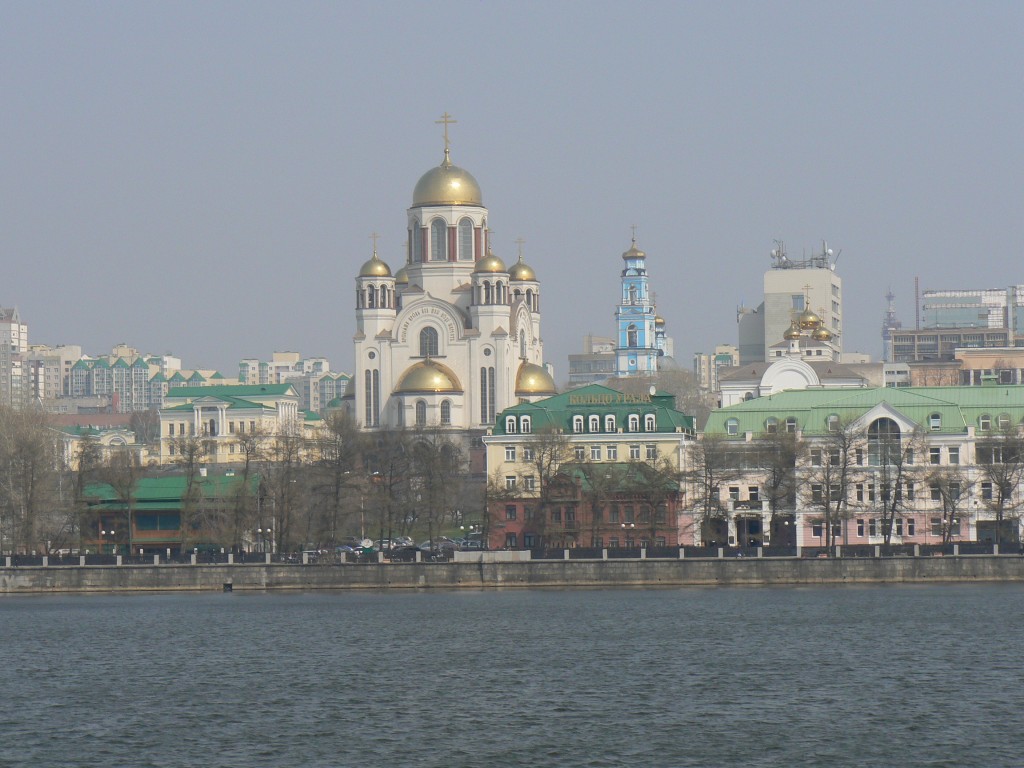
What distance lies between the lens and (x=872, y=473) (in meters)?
85.4

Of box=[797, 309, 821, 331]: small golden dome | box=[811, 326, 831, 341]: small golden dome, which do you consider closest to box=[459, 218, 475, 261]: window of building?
box=[797, 309, 821, 331]: small golden dome

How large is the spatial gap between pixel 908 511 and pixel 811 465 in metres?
4.76

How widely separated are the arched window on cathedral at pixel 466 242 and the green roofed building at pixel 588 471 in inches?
1629

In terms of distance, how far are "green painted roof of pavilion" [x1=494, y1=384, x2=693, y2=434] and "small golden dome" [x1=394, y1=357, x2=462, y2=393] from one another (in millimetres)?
34115

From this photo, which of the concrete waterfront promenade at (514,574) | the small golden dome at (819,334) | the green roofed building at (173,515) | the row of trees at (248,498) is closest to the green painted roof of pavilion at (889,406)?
the row of trees at (248,498)

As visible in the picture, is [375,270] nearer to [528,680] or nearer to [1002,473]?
[1002,473]

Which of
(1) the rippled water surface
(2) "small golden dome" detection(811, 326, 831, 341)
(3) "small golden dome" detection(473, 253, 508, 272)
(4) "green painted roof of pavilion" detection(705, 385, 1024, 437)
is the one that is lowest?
(1) the rippled water surface

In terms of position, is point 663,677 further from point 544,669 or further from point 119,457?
point 119,457

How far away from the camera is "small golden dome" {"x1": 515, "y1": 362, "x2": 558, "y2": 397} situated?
13462cm

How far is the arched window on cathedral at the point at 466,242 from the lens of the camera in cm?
13838

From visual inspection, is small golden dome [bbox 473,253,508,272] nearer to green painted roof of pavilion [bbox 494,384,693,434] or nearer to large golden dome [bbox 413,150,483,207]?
large golden dome [bbox 413,150,483,207]

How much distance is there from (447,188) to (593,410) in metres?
44.8

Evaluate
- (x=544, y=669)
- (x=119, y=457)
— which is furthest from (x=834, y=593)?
(x=119, y=457)

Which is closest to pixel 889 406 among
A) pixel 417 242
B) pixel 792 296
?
pixel 417 242
